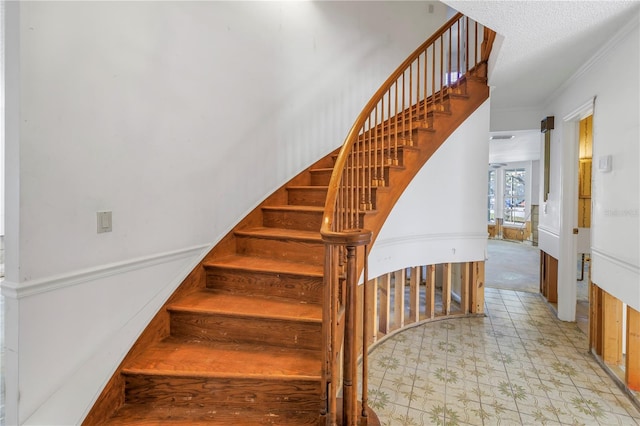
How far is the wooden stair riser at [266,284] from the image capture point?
2156 millimetres

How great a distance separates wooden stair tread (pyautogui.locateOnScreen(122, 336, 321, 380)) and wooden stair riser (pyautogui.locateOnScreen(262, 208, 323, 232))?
3.67 feet

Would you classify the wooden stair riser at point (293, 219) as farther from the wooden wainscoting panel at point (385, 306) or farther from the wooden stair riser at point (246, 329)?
the wooden wainscoting panel at point (385, 306)

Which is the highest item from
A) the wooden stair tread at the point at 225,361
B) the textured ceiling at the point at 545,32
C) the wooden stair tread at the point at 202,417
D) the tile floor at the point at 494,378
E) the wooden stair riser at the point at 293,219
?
the textured ceiling at the point at 545,32

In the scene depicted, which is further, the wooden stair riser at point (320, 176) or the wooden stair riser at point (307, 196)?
the wooden stair riser at point (320, 176)

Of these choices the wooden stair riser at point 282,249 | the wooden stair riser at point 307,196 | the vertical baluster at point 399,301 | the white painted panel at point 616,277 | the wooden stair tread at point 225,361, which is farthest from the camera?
the vertical baluster at point 399,301

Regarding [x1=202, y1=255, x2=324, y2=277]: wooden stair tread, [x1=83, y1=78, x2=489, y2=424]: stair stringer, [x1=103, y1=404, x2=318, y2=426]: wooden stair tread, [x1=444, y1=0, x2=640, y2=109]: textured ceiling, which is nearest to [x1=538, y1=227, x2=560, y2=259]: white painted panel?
[x1=444, y1=0, x2=640, y2=109]: textured ceiling

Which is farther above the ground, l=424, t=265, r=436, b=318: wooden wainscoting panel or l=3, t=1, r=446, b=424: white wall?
l=3, t=1, r=446, b=424: white wall

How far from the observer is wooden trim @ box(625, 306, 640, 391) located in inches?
89.0

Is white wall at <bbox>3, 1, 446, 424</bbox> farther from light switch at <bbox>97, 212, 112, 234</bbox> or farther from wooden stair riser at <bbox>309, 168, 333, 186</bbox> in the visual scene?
wooden stair riser at <bbox>309, 168, 333, 186</bbox>

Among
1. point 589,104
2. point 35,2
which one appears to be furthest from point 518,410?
point 35,2

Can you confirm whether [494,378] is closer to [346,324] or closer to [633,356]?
[633,356]

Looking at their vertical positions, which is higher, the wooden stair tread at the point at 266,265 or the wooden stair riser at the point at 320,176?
the wooden stair riser at the point at 320,176

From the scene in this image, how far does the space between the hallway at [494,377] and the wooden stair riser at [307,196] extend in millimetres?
1542

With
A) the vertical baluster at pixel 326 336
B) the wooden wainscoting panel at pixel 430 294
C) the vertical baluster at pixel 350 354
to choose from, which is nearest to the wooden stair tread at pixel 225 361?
the vertical baluster at pixel 326 336
